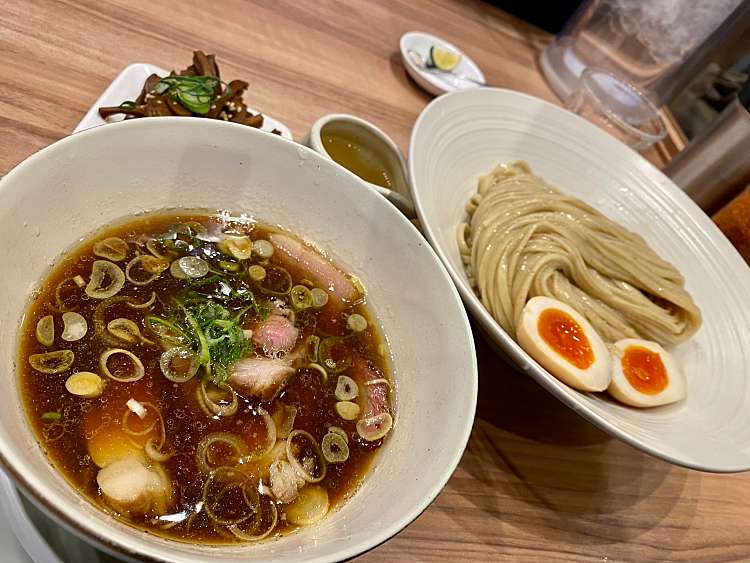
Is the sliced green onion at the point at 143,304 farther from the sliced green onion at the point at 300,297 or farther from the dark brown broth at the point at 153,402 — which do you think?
the sliced green onion at the point at 300,297

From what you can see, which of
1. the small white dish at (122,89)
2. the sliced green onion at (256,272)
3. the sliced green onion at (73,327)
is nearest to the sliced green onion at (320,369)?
the sliced green onion at (256,272)

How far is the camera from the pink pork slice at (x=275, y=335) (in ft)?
4.43

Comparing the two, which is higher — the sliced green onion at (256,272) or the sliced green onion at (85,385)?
the sliced green onion at (256,272)

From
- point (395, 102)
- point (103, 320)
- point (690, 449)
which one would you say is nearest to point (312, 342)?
point (103, 320)

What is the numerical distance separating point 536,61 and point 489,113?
145cm

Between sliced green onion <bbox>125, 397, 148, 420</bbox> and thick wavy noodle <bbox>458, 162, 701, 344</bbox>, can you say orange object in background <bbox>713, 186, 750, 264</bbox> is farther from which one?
sliced green onion <bbox>125, 397, 148, 420</bbox>

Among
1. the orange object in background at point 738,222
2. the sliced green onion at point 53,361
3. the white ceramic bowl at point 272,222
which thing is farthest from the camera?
the orange object in background at point 738,222

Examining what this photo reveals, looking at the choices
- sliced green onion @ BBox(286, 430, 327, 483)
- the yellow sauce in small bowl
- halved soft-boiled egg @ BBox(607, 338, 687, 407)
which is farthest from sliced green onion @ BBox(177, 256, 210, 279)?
halved soft-boiled egg @ BBox(607, 338, 687, 407)

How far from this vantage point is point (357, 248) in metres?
1.53

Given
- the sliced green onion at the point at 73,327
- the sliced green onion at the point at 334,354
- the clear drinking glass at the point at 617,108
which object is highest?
the clear drinking glass at the point at 617,108

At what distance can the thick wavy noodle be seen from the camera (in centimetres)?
186

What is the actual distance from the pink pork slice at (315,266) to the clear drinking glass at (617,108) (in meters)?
2.03

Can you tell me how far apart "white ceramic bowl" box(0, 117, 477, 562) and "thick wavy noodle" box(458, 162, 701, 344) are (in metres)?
0.45

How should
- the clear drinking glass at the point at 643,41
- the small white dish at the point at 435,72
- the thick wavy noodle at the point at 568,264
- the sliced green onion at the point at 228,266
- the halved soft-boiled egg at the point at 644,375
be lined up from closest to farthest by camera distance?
the sliced green onion at the point at 228,266
the halved soft-boiled egg at the point at 644,375
the thick wavy noodle at the point at 568,264
the small white dish at the point at 435,72
the clear drinking glass at the point at 643,41
